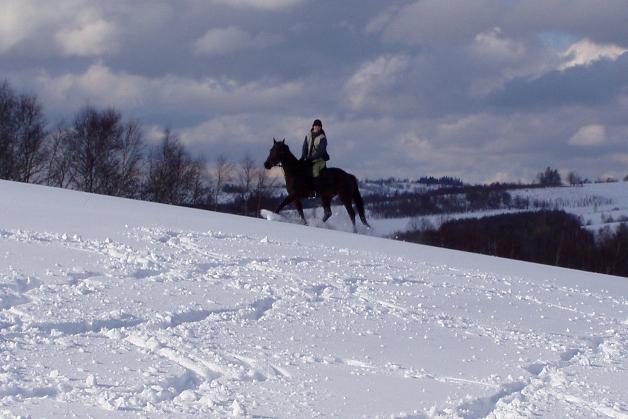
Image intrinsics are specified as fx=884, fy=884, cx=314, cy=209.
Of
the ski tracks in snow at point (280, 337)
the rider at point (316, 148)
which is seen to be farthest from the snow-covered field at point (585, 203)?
the ski tracks in snow at point (280, 337)

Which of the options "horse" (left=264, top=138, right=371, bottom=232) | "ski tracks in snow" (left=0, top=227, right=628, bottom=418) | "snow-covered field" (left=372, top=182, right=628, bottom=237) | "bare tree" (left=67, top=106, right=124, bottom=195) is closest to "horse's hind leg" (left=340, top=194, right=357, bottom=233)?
"horse" (left=264, top=138, right=371, bottom=232)

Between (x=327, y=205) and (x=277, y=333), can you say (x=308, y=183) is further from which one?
(x=277, y=333)

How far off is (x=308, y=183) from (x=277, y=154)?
A: 1082mm

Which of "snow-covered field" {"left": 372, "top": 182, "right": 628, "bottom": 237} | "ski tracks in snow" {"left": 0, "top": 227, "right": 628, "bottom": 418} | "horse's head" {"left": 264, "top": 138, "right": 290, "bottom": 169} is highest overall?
"snow-covered field" {"left": 372, "top": 182, "right": 628, "bottom": 237}

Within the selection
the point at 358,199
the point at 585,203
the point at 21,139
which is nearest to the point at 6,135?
the point at 21,139

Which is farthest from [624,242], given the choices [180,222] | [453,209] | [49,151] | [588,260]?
[180,222]

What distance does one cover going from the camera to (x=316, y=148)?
18906 mm

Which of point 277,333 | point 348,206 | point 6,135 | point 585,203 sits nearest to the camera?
point 277,333

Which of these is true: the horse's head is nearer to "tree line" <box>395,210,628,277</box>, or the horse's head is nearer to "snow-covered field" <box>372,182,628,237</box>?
"tree line" <box>395,210,628,277</box>

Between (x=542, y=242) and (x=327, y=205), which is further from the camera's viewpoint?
(x=542, y=242)

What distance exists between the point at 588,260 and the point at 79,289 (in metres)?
70.1

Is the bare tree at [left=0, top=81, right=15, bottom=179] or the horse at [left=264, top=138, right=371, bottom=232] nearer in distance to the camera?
the horse at [left=264, top=138, right=371, bottom=232]

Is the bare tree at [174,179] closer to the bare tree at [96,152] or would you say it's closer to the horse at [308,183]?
the bare tree at [96,152]

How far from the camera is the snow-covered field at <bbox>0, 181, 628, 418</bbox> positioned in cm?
561
